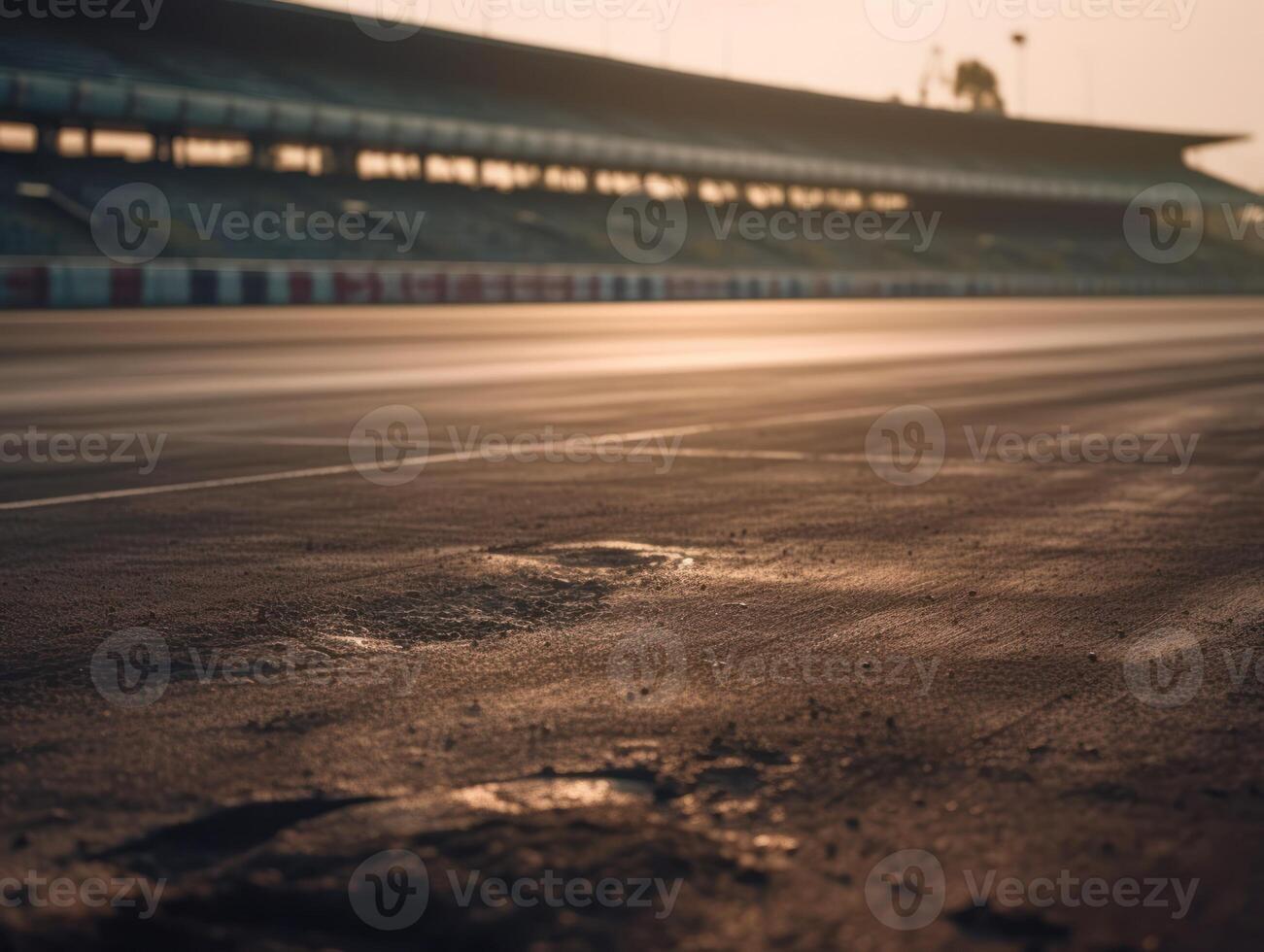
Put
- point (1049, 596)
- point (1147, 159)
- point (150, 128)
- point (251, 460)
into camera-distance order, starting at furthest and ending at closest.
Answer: point (1147, 159) < point (150, 128) < point (251, 460) < point (1049, 596)

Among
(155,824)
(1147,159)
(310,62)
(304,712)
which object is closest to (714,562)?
(304,712)

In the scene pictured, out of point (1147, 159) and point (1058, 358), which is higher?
point (1147, 159)

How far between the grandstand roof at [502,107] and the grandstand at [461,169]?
0.11 m

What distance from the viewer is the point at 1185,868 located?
2518mm

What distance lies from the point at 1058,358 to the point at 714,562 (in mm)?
14505

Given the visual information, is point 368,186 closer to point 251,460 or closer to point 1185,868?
point 251,460
